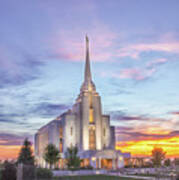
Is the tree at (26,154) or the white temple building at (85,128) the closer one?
the tree at (26,154)

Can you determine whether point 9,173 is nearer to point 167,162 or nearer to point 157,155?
point 157,155

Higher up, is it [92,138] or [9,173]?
[92,138]

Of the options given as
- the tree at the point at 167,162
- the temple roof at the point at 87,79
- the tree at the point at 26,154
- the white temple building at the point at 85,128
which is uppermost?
the temple roof at the point at 87,79

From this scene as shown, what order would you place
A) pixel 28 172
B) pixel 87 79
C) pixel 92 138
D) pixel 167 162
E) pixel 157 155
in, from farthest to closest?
1. pixel 87 79
2. pixel 92 138
3. pixel 167 162
4. pixel 157 155
5. pixel 28 172

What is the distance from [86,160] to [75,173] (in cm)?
2537

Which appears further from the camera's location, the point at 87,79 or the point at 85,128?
the point at 87,79

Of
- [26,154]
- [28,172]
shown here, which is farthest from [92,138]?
[28,172]

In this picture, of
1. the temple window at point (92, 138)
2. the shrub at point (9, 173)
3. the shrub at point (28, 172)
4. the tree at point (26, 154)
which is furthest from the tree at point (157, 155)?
the shrub at point (9, 173)

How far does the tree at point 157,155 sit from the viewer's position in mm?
79500

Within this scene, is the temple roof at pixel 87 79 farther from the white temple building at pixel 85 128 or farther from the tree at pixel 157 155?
the tree at pixel 157 155

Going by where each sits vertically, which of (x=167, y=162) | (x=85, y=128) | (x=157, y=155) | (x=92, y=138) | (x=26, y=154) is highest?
(x=85, y=128)

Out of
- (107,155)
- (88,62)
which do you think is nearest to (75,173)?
(107,155)

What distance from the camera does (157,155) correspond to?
263 ft

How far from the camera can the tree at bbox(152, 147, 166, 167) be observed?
7950 centimetres
